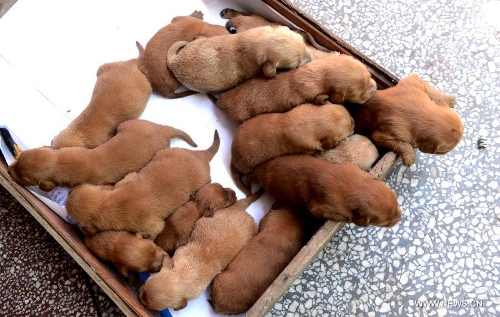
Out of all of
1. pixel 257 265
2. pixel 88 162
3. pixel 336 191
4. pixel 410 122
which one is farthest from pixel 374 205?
pixel 88 162

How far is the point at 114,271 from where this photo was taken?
2285 mm

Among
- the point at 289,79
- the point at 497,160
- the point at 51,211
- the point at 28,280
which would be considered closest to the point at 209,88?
the point at 289,79

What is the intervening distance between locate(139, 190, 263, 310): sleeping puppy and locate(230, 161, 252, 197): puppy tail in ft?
0.60

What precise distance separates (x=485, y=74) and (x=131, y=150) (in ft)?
7.04

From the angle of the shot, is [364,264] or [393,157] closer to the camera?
[393,157]

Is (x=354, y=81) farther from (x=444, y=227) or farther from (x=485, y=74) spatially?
(x=485, y=74)

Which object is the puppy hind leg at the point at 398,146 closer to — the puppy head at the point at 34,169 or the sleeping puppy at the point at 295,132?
the sleeping puppy at the point at 295,132

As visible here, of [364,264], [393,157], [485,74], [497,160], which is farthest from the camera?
[485,74]

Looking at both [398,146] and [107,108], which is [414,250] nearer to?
[398,146]

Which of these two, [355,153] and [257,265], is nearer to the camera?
[257,265]

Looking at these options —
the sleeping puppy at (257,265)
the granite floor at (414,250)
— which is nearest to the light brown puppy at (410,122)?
the granite floor at (414,250)

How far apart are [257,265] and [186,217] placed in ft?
1.33

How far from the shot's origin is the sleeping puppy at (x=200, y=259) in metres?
2.13

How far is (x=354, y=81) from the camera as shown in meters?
2.35
